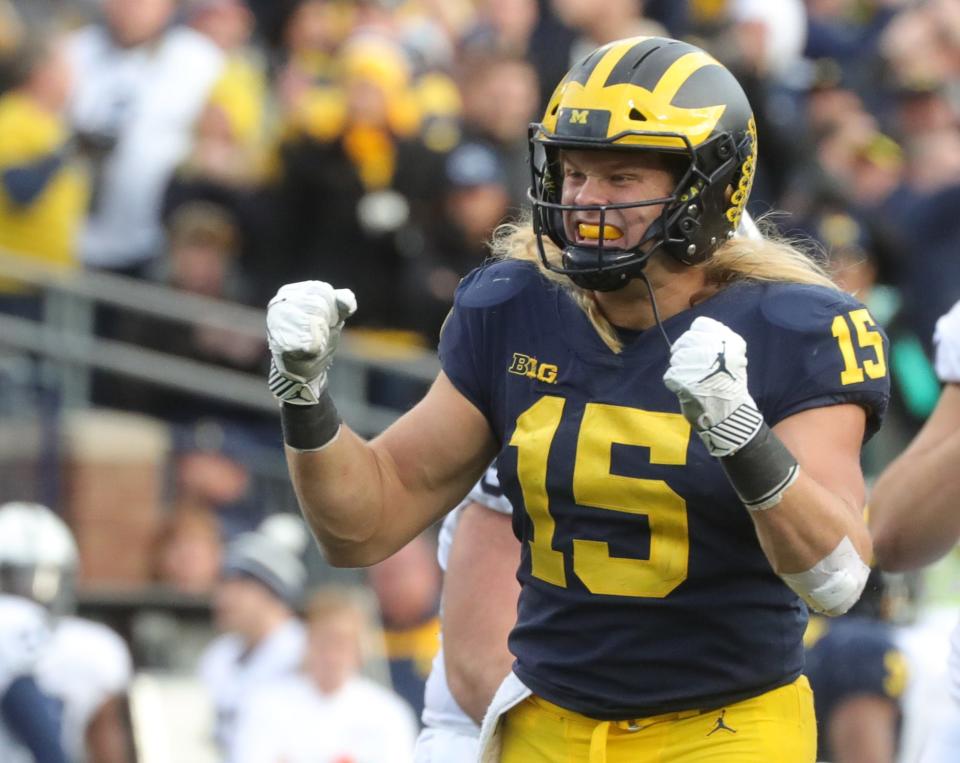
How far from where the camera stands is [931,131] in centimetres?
959

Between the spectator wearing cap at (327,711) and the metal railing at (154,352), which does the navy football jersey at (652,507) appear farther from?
the metal railing at (154,352)

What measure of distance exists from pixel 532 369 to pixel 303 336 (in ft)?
1.44

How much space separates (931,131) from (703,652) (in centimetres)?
664

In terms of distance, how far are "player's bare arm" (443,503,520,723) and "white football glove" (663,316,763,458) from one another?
1.11m

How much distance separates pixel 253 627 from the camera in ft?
27.9

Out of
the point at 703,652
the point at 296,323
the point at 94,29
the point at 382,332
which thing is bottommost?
the point at 382,332

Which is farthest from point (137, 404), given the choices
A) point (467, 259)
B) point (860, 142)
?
point (860, 142)

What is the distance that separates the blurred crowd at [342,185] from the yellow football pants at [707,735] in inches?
198

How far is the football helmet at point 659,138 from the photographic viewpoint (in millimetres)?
3422

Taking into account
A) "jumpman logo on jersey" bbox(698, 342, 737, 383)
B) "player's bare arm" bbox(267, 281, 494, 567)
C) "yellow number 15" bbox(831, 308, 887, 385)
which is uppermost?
"jumpman logo on jersey" bbox(698, 342, 737, 383)

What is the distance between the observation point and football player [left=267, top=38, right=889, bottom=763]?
335 cm

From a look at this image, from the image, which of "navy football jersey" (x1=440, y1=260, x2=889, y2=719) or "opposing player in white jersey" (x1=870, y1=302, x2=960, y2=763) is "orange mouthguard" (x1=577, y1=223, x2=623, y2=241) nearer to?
"navy football jersey" (x1=440, y1=260, x2=889, y2=719)

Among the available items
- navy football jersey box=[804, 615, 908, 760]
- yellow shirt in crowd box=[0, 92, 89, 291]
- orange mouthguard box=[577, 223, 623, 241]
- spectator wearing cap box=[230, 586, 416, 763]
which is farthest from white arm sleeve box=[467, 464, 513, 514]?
yellow shirt in crowd box=[0, 92, 89, 291]

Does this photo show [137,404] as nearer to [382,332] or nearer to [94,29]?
A: [382,332]
